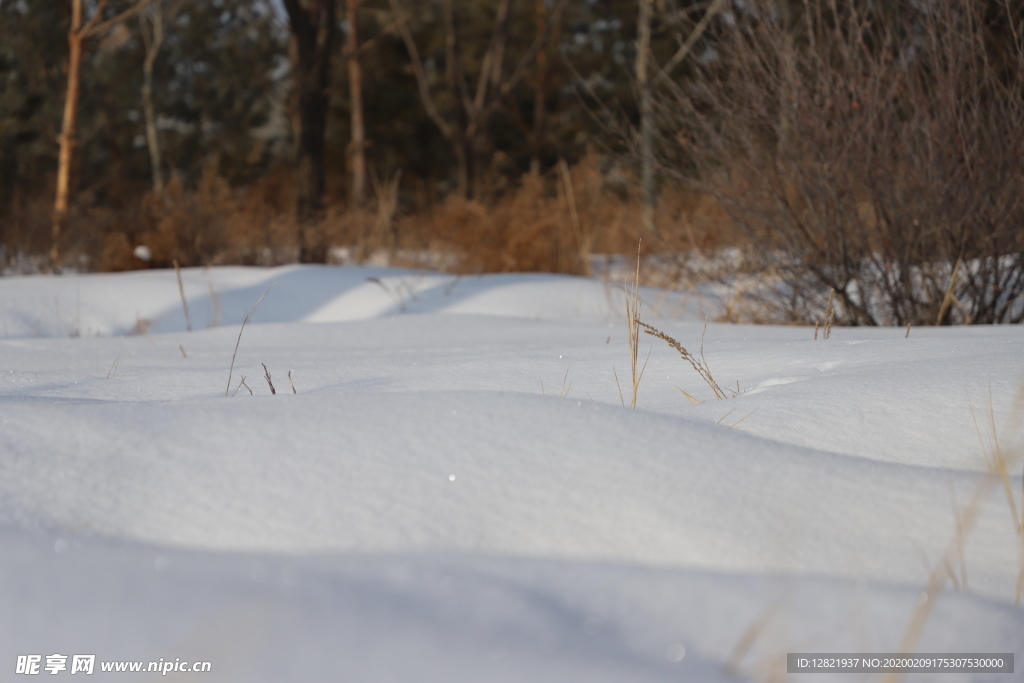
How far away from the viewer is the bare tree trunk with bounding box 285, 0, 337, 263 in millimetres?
7652

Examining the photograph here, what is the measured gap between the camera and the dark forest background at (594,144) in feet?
8.48

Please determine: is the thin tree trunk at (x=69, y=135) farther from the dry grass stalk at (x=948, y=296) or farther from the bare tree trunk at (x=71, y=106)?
the dry grass stalk at (x=948, y=296)

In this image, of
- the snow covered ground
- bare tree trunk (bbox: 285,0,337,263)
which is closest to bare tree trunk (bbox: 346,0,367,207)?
bare tree trunk (bbox: 285,0,337,263)

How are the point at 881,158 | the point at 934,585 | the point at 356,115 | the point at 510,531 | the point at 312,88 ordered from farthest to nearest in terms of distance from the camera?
the point at 356,115
the point at 312,88
the point at 881,158
the point at 510,531
the point at 934,585

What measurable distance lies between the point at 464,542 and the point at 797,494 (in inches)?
14.6

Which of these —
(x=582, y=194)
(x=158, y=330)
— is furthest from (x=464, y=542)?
(x=582, y=194)

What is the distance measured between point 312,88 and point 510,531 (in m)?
7.70

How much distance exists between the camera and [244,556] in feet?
2.38

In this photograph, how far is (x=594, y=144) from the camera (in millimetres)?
17375

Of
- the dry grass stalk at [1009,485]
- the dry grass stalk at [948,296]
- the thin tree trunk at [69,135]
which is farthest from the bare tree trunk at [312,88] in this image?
the dry grass stalk at [1009,485]

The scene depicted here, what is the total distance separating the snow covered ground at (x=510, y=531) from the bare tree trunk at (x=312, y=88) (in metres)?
6.69

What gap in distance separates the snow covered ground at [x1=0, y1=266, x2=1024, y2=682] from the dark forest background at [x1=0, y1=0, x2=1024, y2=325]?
1401mm

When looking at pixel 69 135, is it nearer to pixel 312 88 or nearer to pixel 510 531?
pixel 312 88

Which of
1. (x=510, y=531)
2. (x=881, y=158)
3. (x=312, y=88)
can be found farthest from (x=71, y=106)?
(x=510, y=531)
